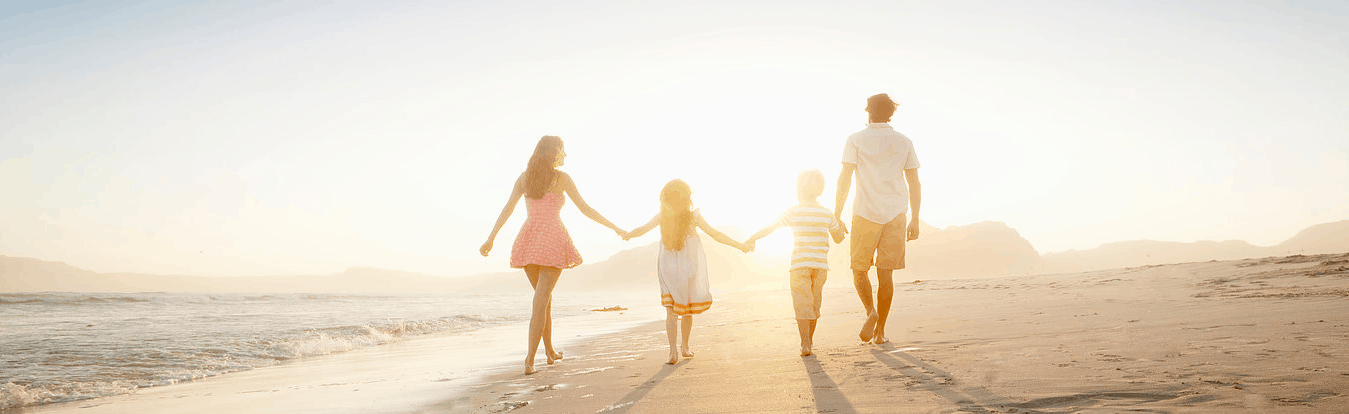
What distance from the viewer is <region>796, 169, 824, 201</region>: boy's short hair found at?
508cm

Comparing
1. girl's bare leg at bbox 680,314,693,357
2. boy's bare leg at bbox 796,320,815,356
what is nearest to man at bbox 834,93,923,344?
boy's bare leg at bbox 796,320,815,356

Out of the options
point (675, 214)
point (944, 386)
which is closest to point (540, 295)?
point (675, 214)

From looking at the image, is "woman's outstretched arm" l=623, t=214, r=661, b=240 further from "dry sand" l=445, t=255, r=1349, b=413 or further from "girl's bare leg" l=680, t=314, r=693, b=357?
"dry sand" l=445, t=255, r=1349, b=413

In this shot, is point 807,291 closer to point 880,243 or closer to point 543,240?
point 880,243

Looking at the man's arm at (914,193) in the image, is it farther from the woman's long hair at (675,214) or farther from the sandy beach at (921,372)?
the woman's long hair at (675,214)

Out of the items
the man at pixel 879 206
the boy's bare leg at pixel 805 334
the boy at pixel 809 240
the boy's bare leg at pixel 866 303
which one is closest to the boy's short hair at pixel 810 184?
the boy at pixel 809 240

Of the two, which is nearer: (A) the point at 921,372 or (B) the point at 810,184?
(A) the point at 921,372

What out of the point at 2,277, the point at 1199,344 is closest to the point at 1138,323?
the point at 1199,344

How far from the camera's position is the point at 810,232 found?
16.3 ft

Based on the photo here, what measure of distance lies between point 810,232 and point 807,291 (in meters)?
0.43

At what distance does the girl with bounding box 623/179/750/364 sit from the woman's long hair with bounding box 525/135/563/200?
0.82 meters

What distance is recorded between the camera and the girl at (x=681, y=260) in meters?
5.04

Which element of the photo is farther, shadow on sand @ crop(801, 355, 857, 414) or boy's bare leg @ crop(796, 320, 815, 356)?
boy's bare leg @ crop(796, 320, 815, 356)

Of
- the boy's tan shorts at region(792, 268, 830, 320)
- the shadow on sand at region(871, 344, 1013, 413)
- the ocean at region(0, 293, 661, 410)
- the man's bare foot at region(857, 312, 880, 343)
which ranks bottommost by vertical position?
the ocean at region(0, 293, 661, 410)
